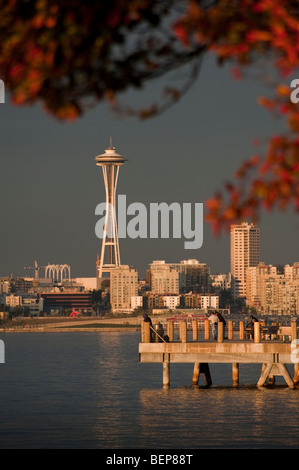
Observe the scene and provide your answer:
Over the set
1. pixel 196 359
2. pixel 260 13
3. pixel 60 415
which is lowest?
pixel 60 415

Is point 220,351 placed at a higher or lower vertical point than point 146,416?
higher

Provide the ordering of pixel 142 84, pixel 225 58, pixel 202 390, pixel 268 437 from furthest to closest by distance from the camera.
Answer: pixel 202 390 → pixel 268 437 → pixel 142 84 → pixel 225 58

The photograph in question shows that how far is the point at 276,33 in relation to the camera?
6.32 m

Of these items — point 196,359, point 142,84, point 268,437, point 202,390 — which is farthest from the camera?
point 202,390

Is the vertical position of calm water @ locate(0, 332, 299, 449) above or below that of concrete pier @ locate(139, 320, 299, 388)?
below

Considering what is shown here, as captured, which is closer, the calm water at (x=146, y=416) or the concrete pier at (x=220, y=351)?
the calm water at (x=146, y=416)

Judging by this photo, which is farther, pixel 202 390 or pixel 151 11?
pixel 202 390

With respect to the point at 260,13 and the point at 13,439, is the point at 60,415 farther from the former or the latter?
the point at 260,13

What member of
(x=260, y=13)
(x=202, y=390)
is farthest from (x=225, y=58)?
(x=202, y=390)

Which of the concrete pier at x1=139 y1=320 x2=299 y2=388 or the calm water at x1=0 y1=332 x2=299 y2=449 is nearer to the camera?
the calm water at x1=0 y1=332 x2=299 y2=449

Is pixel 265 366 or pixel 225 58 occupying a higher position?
pixel 225 58

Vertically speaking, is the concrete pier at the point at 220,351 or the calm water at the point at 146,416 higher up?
the concrete pier at the point at 220,351

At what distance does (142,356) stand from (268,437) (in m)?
9.60

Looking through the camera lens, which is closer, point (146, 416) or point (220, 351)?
point (146, 416)
